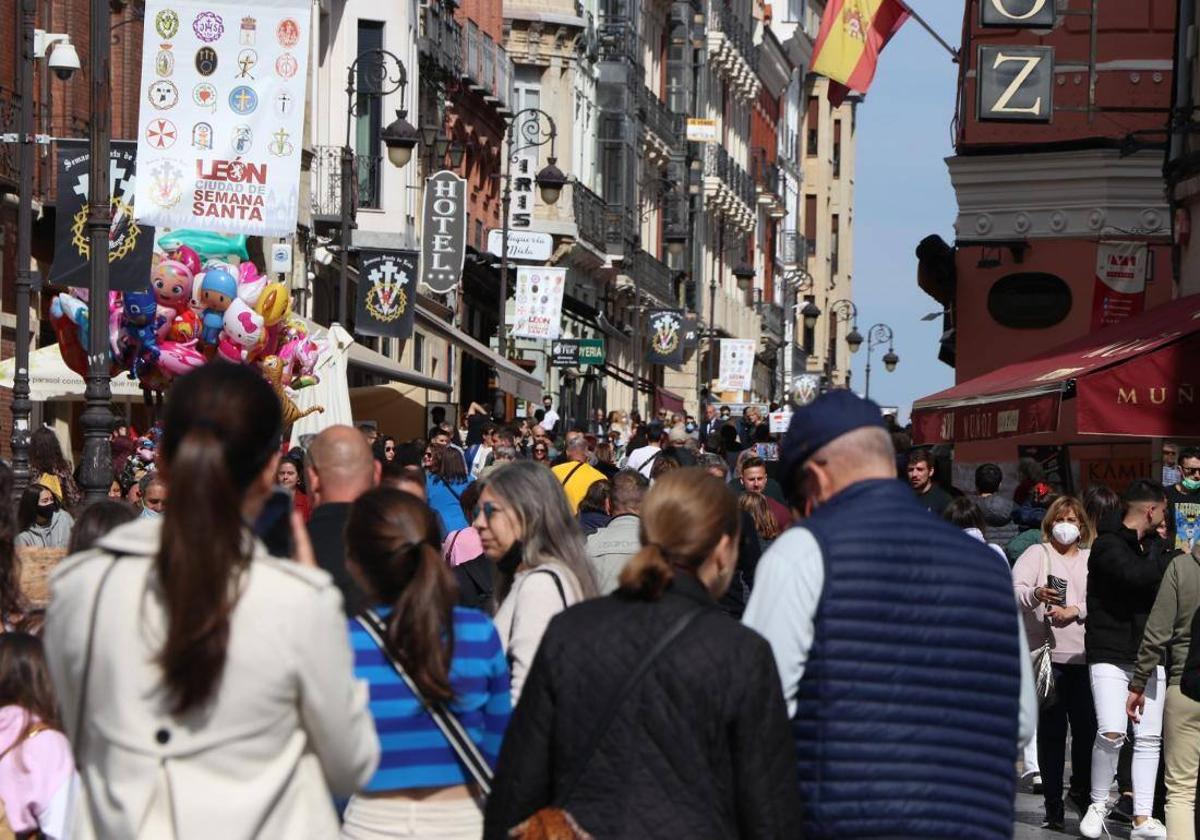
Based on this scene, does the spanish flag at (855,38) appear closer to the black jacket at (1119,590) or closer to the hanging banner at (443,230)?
the black jacket at (1119,590)

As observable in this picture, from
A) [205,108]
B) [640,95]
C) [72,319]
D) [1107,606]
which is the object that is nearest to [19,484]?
[72,319]

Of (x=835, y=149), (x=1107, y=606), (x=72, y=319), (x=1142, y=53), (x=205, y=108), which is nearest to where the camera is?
(x=1107, y=606)

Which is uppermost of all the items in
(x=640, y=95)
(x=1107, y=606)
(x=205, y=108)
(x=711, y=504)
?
(x=640, y=95)

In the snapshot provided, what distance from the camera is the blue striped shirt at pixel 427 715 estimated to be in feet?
19.4

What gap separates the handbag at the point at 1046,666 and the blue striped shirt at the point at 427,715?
7728 mm

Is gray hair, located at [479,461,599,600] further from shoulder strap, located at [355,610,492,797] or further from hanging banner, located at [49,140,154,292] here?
hanging banner, located at [49,140,154,292]

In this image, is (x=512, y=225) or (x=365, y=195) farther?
(x=512, y=225)

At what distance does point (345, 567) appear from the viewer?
20.9 ft

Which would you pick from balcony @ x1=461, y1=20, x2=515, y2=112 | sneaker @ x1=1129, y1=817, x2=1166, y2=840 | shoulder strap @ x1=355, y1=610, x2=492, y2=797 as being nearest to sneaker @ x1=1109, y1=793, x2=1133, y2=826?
sneaker @ x1=1129, y1=817, x2=1166, y2=840

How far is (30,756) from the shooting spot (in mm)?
6590

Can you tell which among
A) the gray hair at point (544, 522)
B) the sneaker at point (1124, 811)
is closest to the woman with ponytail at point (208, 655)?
the gray hair at point (544, 522)

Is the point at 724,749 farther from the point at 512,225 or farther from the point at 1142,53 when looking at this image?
the point at 512,225

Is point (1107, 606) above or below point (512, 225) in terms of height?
below

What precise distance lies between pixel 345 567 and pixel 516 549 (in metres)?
1.64
